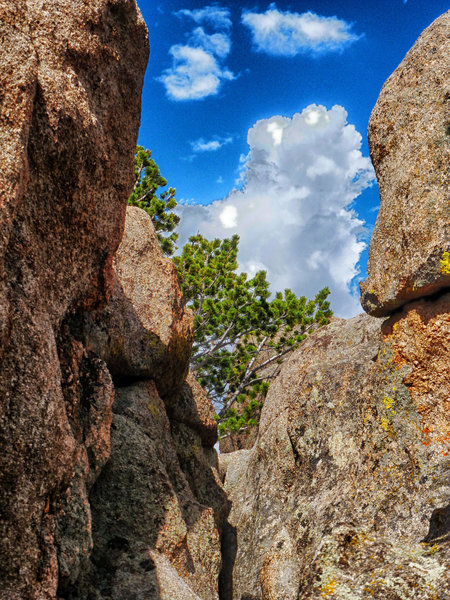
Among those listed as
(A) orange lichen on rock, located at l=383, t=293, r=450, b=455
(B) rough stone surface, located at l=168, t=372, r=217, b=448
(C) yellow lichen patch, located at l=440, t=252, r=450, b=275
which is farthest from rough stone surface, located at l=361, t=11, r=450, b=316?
(B) rough stone surface, located at l=168, t=372, r=217, b=448

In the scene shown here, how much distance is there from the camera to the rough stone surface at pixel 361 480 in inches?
308

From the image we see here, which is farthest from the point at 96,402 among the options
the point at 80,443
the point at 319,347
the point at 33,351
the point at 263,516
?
the point at 319,347

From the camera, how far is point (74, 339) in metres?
8.74

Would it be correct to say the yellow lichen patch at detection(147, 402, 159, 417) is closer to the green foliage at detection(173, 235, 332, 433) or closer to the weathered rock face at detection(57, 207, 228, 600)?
the weathered rock face at detection(57, 207, 228, 600)

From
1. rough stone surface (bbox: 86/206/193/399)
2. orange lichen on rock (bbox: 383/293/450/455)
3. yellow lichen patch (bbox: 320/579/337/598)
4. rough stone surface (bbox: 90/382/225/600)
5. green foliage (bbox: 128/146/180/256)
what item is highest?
green foliage (bbox: 128/146/180/256)

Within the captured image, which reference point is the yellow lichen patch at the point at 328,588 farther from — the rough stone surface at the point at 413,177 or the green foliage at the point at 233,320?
the green foliage at the point at 233,320

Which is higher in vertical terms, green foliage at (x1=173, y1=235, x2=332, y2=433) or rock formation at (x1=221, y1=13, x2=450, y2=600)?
green foliage at (x1=173, y1=235, x2=332, y2=433)

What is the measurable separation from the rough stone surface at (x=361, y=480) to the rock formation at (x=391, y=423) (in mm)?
23

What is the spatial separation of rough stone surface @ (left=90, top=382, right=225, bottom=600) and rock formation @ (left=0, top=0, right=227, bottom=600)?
3 centimetres

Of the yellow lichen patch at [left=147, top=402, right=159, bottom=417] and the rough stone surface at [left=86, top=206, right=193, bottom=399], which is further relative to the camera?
the yellow lichen patch at [left=147, top=402, right=159, bottom=417]

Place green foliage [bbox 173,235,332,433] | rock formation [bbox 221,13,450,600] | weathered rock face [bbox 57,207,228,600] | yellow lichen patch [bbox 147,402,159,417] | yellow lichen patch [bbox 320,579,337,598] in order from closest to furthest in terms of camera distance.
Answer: yellow lichen patch [bbox 320,579,337,598]
rock formation [bbox 221,13,450,600]
weathered rock face [bbox 57,207,228,600]
yellow lichen patch [bbox 147,402,159,417]
green foliage [bbox 173,235,332,433]

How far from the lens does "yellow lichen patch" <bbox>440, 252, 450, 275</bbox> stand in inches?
386

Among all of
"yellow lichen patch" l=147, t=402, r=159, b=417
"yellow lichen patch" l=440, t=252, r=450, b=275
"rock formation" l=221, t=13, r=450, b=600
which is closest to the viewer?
"rock formation" l=221, t=13, r=450, b=600

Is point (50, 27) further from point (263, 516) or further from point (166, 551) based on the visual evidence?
point (263, 516)
